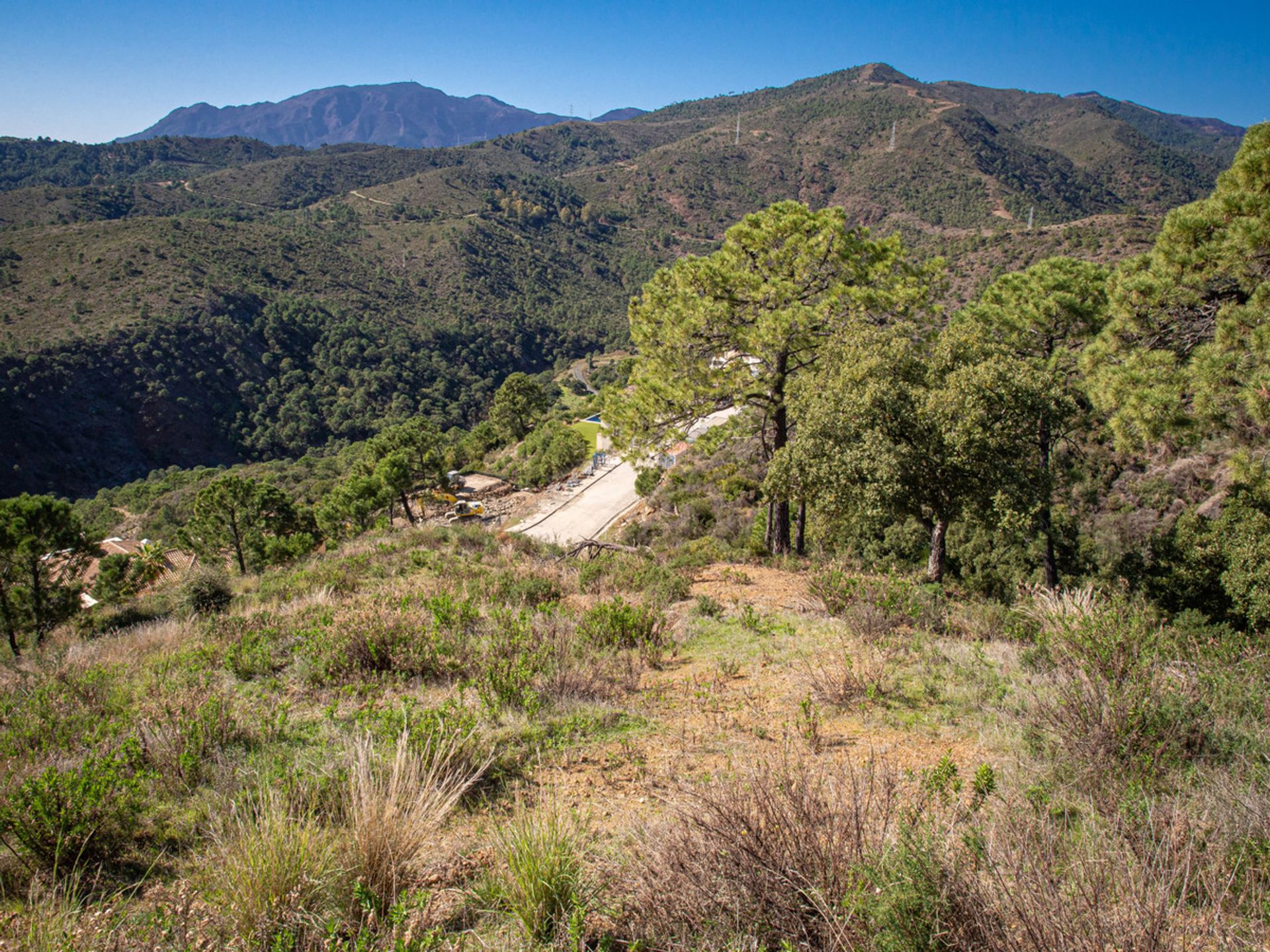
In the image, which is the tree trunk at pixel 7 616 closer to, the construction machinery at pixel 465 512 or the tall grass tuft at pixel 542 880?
the construction machinery at pixel 465 512

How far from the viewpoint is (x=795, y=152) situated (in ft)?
373

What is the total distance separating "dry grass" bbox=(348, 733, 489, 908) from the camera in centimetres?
232

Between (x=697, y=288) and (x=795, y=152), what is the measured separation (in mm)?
121713

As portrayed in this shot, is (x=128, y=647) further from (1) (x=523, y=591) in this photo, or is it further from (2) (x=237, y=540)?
(2) (x=237, y=540)

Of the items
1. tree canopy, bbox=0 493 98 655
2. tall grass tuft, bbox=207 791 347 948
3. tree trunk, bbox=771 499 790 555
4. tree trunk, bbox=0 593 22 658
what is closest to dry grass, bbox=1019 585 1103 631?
tall grass tuft, bbox=207 791 347 948

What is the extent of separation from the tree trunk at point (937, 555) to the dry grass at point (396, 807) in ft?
24.7

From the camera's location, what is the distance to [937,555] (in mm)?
8758

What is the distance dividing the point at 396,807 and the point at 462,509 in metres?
24.0

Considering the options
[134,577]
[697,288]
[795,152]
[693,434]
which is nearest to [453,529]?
[697,288]

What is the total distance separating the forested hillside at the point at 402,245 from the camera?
5397 cm

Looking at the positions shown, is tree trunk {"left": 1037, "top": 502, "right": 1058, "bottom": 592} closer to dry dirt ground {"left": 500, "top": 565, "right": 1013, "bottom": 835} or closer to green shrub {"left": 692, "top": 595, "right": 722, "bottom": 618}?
dry dirt ground {"left": 500, "top": 565, "right": 1013, "bottom": 835}

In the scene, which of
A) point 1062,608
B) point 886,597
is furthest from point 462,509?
point 1062,608

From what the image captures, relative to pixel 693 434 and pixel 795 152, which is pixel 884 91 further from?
pixel 693 434

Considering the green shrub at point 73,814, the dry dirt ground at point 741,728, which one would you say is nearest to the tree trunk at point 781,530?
the dry dirt ground at point 741,728
